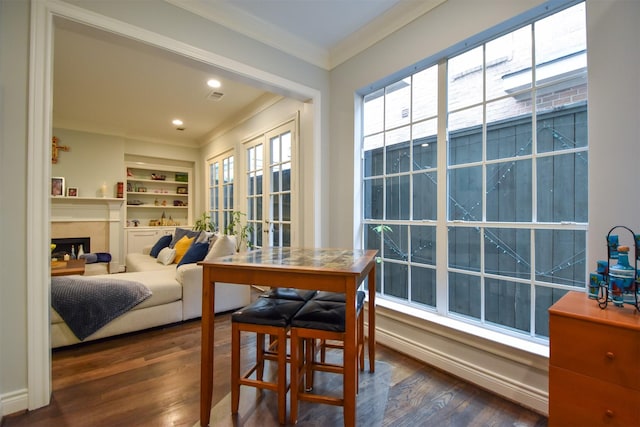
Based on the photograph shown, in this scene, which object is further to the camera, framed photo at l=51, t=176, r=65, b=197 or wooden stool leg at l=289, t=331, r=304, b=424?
framed photo at l=51, t=176, r=65, b=197

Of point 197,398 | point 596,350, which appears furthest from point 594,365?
point 197,398

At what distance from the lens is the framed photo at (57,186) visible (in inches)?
192

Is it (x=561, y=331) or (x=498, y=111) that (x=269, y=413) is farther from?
(x=498, y=111)

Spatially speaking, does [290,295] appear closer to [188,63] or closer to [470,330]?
[470,330]

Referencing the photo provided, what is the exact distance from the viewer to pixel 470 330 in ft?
6.27

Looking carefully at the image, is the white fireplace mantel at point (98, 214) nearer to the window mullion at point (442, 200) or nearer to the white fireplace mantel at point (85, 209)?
the white fireplace mantel at point (85, 209)

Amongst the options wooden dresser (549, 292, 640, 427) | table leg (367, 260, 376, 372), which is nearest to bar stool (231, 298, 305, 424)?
table leg (367, 260, 376, 372)

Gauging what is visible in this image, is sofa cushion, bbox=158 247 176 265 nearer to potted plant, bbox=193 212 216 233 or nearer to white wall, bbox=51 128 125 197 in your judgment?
potted plant, bbox=193 212 216 233

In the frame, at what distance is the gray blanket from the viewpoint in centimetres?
232

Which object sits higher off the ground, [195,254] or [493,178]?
[493,178]

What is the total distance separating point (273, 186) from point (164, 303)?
6.14 ft

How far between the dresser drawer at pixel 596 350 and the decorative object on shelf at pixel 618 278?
0.06 metres

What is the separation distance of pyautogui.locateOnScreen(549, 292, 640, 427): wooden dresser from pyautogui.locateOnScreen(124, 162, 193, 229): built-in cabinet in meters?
6.78

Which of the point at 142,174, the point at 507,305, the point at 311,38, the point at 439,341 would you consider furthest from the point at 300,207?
the point at 142,174
